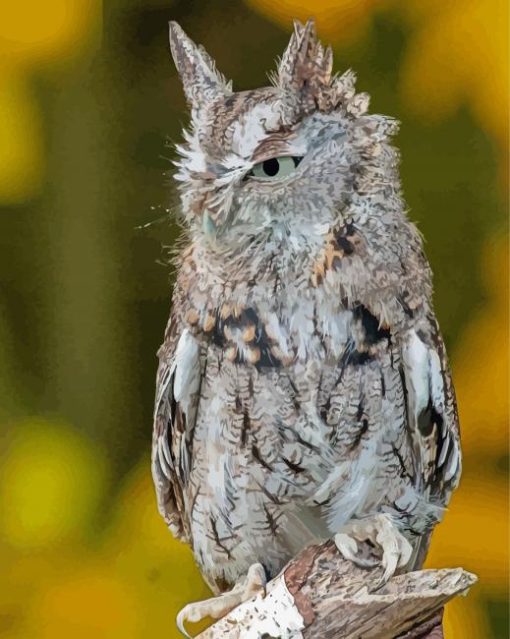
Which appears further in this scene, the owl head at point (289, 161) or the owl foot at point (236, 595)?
the owl foot at point (236, 595)

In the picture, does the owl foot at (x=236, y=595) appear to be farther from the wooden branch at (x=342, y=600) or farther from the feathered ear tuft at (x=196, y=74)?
the feathered ear tuft at (x=196, y=74)

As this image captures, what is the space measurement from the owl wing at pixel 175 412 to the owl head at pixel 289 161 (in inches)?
5.8

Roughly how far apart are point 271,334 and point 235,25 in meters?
0.49

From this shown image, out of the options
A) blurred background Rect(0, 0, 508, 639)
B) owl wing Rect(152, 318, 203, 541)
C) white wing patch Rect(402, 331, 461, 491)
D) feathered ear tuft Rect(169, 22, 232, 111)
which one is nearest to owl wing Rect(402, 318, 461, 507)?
white wing patch Rect(402, 331, 461, 491)

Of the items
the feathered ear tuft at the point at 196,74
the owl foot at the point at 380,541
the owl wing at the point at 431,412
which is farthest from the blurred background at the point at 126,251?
the owl foot at the point at 380,541

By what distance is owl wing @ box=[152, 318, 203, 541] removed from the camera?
1.08m

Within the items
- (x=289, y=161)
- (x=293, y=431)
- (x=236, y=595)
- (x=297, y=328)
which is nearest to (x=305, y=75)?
(x=289, y=161)

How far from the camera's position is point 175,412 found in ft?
3.67

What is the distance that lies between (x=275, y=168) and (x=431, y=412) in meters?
0.39

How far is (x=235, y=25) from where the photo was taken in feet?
4.02

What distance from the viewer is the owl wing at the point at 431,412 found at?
3.53 feet

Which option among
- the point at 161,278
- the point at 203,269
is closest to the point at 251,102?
the point at 203,269

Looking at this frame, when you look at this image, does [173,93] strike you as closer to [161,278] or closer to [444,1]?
[161,278]

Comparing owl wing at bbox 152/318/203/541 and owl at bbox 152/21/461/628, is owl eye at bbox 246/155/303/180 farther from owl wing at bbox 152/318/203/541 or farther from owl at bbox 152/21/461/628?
owl wing at bbox 152/318/203/541
